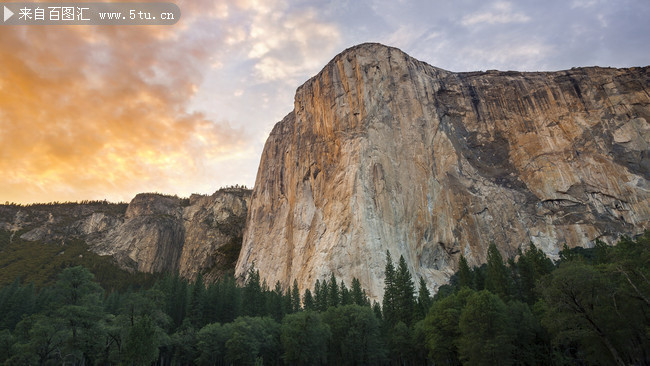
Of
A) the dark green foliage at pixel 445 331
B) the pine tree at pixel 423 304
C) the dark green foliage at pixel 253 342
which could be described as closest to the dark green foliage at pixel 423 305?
the pine tree at pixel 423 304

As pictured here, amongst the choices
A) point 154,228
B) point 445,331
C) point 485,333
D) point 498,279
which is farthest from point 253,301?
point 154,228

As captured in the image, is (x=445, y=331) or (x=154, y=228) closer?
(x=445, y=331)

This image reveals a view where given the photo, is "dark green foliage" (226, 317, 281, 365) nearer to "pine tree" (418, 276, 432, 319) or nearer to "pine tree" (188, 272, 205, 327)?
"pine tree" (188, 272, 205, 327)

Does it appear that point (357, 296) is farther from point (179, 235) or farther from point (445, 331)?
point (179, 235)

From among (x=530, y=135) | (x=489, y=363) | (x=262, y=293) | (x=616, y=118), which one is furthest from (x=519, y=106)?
(x=489, y=363)

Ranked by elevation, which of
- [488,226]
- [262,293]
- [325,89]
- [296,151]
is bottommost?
[262,293]

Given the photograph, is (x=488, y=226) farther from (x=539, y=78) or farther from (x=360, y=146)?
(x=539, y=78)

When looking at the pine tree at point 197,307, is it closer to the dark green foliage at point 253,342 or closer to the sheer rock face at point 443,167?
the dark green foliage at point 253,342
